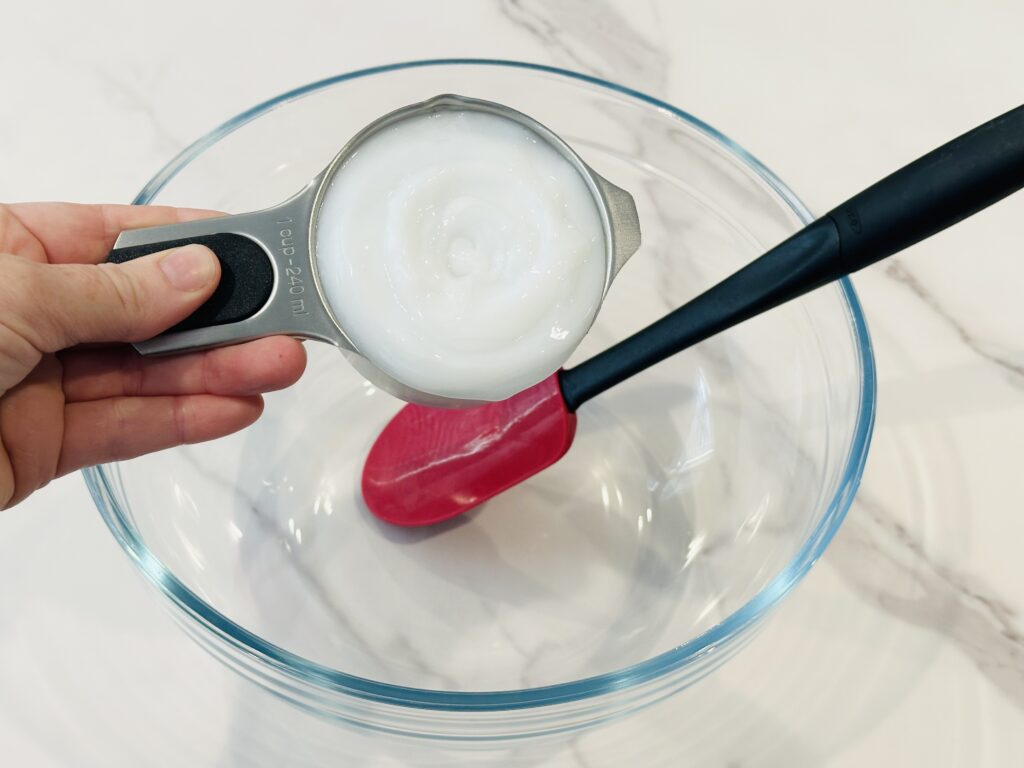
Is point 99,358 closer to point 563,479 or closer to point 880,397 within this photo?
point 563,479


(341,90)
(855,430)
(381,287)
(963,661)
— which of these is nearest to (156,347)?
(381,287)

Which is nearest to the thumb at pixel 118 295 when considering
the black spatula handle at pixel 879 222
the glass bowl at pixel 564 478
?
the glass bowl at pixel 564 478

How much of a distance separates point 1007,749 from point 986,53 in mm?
1033

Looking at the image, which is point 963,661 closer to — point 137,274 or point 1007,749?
point 1007,749

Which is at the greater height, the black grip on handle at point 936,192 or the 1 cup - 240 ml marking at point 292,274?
the black grip on handle at point 936,192

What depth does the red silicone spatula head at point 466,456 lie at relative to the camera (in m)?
1.09

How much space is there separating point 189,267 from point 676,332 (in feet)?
1.55

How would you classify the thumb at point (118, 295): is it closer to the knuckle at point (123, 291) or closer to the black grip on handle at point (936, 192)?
the knuckle at point (123, 291)

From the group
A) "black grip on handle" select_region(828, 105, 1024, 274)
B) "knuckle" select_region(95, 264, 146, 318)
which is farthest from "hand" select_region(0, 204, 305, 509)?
"black grip on handle" select_region(828, 105, 1024, 274)

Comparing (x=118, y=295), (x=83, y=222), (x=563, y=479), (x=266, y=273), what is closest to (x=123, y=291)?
(x=118, y=295)

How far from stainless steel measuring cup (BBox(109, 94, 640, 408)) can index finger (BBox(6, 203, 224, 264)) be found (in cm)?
14

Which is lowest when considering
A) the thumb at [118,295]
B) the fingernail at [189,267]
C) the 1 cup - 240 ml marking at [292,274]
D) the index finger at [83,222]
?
the thumb at [118,295]

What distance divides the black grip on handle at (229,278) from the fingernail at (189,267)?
0.02m

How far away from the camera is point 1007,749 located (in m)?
0.96
